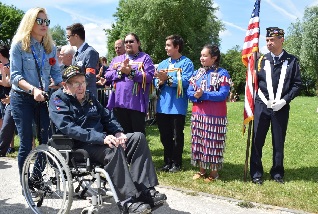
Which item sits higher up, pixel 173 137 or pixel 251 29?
pixel 251 29

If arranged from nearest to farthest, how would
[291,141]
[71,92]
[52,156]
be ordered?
[52,156] < [71,92] < [291,141]

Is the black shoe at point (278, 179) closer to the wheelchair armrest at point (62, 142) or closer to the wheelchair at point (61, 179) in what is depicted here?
the wheelchair at point (61, 179)

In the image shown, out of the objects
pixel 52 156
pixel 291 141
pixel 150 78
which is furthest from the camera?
pixel 291 141

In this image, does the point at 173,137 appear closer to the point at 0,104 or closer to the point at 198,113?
the point at 198,113

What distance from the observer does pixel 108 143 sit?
363cm

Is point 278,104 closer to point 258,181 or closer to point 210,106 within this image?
point 210,106

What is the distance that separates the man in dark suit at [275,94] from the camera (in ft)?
17.2

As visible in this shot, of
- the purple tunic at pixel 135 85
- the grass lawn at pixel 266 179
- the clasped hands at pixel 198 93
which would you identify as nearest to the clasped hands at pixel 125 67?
the purple tunic at pixel 135 85

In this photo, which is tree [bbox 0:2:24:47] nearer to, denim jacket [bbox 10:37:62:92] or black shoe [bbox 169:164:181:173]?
black shoe [bbox 169:164:181:173]

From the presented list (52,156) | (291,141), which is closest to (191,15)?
(291,141)

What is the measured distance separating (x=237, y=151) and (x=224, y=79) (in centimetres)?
293

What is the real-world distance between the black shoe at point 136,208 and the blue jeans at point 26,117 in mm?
1434

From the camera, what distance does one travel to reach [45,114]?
14.3 feet

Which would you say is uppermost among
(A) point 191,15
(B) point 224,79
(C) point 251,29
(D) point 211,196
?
(A) point 191,15
